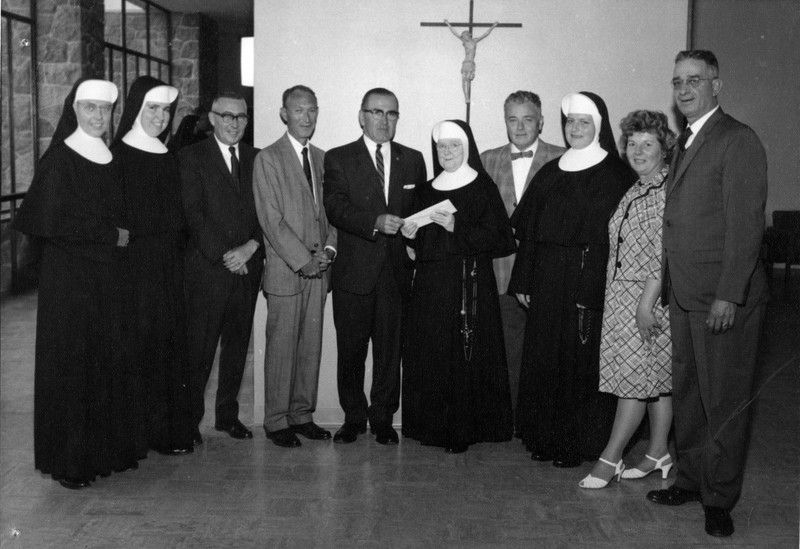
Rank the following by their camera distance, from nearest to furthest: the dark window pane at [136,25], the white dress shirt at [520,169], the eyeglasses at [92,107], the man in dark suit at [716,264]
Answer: the man in dark suit at [716,264]
the eyeglasses at [92,107]
the white dress shirt at [520,169]
the dark window pane at [136,25]

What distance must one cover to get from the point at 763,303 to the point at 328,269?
2.46 meters

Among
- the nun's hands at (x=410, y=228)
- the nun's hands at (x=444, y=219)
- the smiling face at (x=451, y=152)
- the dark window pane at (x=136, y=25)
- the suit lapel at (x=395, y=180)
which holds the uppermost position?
the dark window pane at (x=136, y=25)

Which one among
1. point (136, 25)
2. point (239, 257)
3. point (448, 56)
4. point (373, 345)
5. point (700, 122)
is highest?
point (136, 25)

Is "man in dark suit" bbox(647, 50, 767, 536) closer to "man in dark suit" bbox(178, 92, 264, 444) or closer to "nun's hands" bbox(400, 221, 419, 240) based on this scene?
"nun's hands" bbox(400, 221, 419, 240)

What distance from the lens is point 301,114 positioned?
5023mm

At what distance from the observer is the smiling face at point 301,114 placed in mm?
5023

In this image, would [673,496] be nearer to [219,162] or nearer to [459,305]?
[459,305]

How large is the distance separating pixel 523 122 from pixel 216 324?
2.10 meters

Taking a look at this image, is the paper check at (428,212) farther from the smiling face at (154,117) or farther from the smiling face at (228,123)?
the smiling face at (154,117)

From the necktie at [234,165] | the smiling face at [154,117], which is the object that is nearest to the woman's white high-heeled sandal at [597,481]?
the necktie at [234,165]

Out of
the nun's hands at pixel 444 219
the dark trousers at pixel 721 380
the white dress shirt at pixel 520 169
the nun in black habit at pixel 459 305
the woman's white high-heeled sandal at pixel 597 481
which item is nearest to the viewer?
the dark trousers at pixel 721 380

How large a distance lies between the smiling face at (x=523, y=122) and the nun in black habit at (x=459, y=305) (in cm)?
35

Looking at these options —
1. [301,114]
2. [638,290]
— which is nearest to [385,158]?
[301,114]

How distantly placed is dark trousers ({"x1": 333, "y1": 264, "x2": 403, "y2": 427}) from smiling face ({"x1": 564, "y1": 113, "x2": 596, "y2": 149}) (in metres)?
1.26
